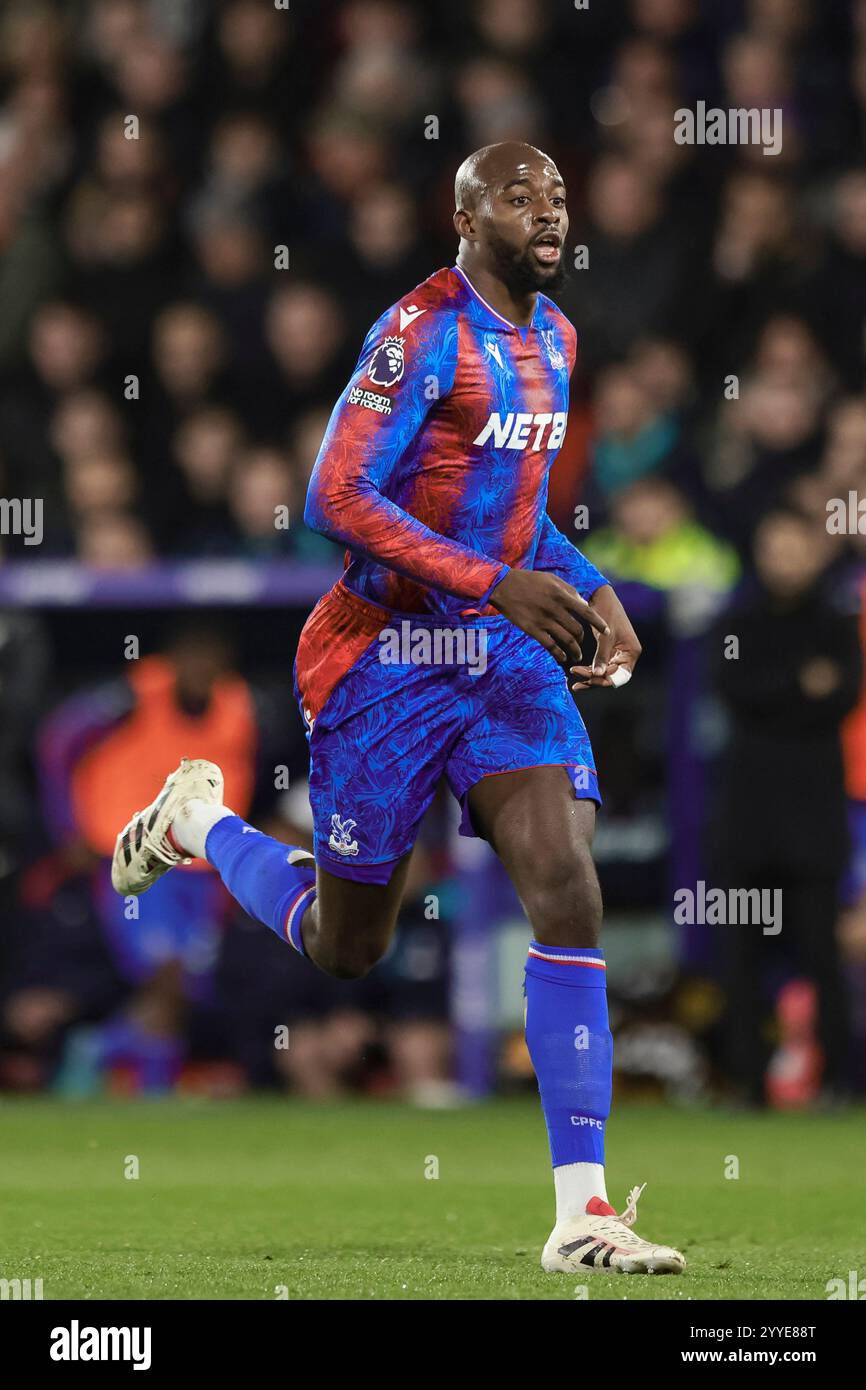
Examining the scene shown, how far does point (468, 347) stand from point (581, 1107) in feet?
5.30

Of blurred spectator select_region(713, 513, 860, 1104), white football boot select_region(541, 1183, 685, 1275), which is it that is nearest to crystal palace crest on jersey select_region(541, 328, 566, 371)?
white football boot select_region(541, 1183, 685, 1275)

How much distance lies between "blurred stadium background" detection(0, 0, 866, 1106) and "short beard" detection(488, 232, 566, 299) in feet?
12.9

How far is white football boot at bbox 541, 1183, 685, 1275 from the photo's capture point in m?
4.82

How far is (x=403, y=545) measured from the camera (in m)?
5.04

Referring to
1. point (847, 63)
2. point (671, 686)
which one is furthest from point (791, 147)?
point (671, 686)

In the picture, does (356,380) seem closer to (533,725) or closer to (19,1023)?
(533,725)

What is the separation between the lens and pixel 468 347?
206 inches

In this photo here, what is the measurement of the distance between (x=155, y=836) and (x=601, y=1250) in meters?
1.83

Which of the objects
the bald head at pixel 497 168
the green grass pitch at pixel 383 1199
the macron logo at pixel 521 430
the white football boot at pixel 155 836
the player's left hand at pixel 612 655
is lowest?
the green grass pitch at pixel 383 1199

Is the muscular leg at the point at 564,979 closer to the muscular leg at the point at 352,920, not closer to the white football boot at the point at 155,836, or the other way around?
the muscular leg at the point at 352,920

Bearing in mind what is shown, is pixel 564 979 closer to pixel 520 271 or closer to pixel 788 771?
pixel 520 271

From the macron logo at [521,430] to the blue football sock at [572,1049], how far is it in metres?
1.08

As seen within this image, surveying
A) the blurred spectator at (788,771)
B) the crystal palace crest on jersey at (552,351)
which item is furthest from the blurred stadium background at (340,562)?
the crystal palace crest on jersey at (552,351)

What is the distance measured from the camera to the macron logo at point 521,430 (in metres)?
5.26
